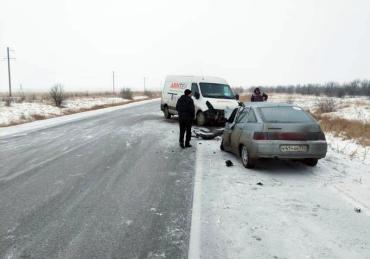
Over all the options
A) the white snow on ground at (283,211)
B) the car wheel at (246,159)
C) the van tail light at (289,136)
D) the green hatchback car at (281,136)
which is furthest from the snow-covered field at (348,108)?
the white snow on ground at (283,211)

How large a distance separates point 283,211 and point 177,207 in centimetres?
153

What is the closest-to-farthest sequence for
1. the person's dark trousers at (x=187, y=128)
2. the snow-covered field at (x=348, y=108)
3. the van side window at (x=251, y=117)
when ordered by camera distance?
1. the van side window at (x=251, y=117)
2. the person's dark trousers at (x=187, y=128)
3. the snow-covered field at (x=348, y=108)

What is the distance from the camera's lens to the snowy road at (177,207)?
157 inches

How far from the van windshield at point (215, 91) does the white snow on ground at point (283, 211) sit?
8917mm

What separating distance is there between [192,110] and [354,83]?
284 feet

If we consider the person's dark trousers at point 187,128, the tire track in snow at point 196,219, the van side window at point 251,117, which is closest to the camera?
the tire track in snow at point 196,219

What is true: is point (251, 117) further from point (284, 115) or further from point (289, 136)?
point (289, 136)

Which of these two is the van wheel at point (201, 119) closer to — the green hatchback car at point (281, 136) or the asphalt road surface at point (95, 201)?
the asphalt road surface at point (95, 201)

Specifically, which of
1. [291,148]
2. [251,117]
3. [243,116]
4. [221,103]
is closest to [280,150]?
[291,148]

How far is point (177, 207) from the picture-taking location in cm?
537

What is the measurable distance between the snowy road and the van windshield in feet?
25.9

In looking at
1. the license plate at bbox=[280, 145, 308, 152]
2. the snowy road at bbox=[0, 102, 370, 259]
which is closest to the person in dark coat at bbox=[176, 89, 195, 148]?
the snowy road at bbox=[0, 102, 370, 259]

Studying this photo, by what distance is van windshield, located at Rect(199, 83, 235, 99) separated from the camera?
1723 centimetres

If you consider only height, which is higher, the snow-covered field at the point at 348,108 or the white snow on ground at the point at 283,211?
the white snow on ground at the point at 283,211
